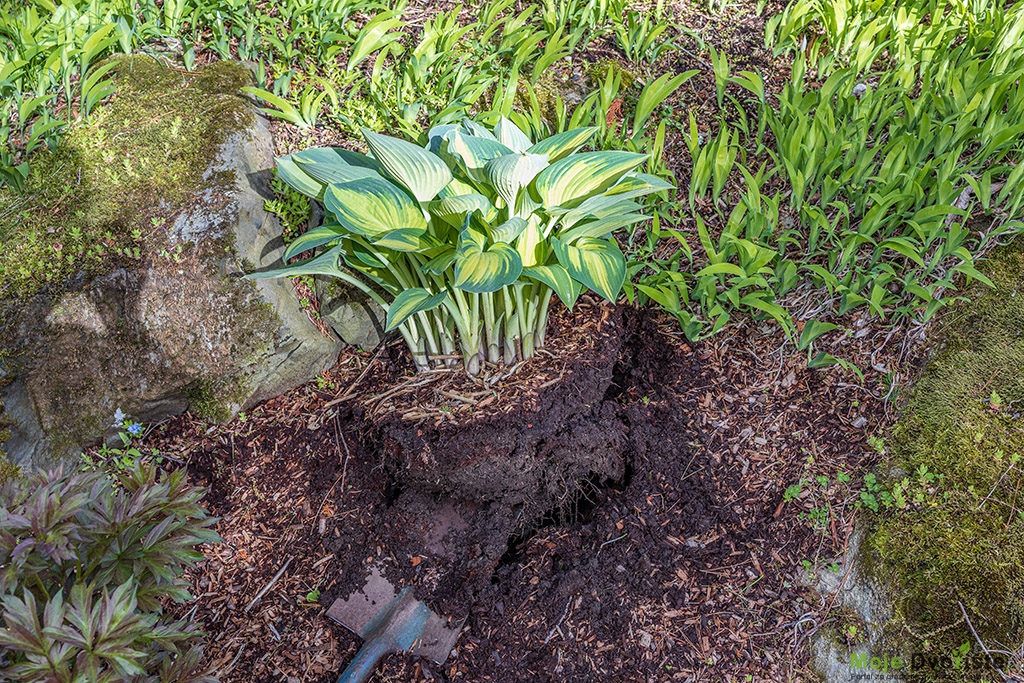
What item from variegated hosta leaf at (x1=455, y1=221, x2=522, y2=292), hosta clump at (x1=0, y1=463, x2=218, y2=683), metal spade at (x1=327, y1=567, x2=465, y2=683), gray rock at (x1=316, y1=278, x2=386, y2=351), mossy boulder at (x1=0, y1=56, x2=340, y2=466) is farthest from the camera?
gray rock at (x1=316, y1=278, x2=386, y2=351)

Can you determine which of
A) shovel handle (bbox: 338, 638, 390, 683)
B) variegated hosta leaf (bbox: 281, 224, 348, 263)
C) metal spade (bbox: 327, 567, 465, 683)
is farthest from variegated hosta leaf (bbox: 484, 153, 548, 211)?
shovel handle (bbox: 338, 638, 390, 683)

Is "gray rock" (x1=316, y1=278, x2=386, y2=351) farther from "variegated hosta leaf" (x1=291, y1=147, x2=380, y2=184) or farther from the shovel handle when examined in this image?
the shovel handle

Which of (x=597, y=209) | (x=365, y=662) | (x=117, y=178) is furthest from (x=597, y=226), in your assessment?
(x=117, y=178)

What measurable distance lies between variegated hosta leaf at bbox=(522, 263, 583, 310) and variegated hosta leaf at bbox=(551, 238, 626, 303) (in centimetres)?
3

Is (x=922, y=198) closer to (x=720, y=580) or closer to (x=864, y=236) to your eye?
(x=864, y=236)

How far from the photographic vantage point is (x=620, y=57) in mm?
3215

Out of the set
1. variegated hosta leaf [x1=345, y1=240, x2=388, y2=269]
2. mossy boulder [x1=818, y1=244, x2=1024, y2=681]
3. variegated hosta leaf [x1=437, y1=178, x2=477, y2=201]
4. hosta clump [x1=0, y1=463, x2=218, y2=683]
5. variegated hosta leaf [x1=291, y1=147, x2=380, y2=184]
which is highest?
variegated hosta leaf [x1=291, y1=147, x2=380, y2=184]

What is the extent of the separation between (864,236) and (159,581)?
2.44m

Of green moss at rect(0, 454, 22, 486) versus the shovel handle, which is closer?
the shovel handle

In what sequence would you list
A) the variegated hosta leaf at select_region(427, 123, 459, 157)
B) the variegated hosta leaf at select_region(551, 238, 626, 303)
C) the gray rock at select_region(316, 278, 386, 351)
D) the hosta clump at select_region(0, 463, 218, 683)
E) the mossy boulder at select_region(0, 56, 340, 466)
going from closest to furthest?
the hosta clump at select_region(0, 463, 218, 683) → the variegated hosta leaf at select_region(551, 238, 626, 303) → the variegated hosta leaf at select_region(427, 123, 459, 157) → the mossy boulder at select_region(0, 56, 340, 466) → the gray rock at select_region(316, 278, 386, 351)

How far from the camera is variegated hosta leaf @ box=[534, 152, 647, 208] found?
6.88 feet

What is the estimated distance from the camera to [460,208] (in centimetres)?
202

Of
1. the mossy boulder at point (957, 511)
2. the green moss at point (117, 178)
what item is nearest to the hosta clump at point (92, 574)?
the green moss at point (117, 178)

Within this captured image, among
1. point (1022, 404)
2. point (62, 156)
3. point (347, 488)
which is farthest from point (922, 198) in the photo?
point (62, 156)
